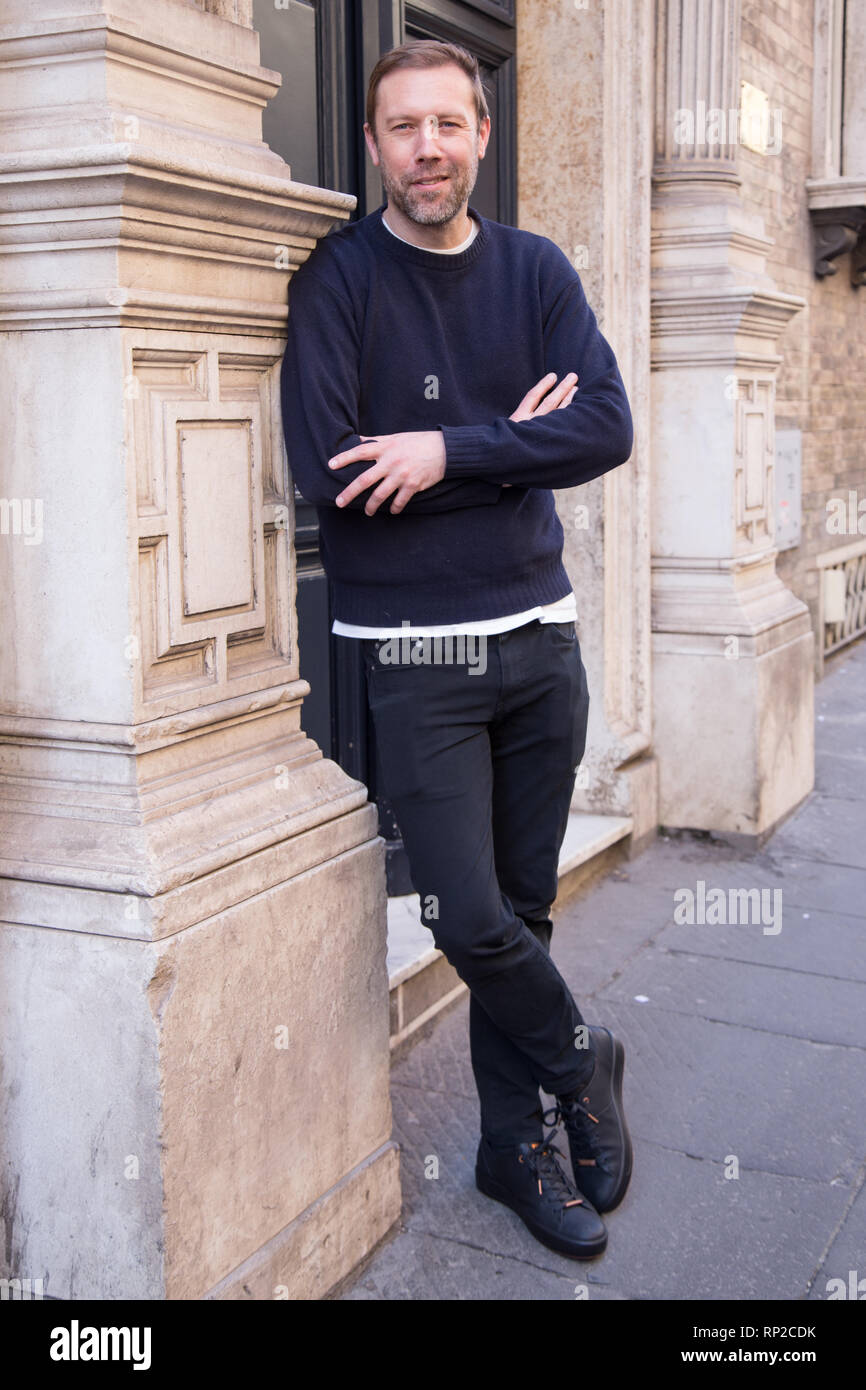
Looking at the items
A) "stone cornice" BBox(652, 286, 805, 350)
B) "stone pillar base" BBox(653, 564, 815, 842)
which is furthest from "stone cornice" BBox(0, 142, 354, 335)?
"stone pillar base" BBox(653, 564, 815, 842)

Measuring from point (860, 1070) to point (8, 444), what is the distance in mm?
2530

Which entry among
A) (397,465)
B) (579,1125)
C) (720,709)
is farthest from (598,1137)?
(720,709)

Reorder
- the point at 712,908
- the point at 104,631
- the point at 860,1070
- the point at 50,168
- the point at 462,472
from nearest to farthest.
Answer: the point at 50,168
the point at 104,631
the point at 462,472
the point at 860,1070
the point at 712,908

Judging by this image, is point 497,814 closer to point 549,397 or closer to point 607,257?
point 549,397

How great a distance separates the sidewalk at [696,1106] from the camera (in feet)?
9.14

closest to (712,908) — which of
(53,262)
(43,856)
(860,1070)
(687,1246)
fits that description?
(860,1070)

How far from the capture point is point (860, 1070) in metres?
3.66

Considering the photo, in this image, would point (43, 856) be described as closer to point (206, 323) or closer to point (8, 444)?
point (8, 444)

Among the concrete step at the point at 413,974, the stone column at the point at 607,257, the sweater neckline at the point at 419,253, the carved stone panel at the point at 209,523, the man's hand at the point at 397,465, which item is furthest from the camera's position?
the stone column at the point at 607,257

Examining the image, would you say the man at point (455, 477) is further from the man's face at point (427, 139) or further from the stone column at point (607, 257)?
the stone column at point (607, 257)

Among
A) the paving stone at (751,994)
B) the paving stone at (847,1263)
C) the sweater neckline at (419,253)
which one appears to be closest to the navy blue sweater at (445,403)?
the sweater neckline at (419,253)

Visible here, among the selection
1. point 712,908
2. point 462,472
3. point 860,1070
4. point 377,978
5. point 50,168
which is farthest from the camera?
point 712,908

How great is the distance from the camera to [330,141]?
3822mm
